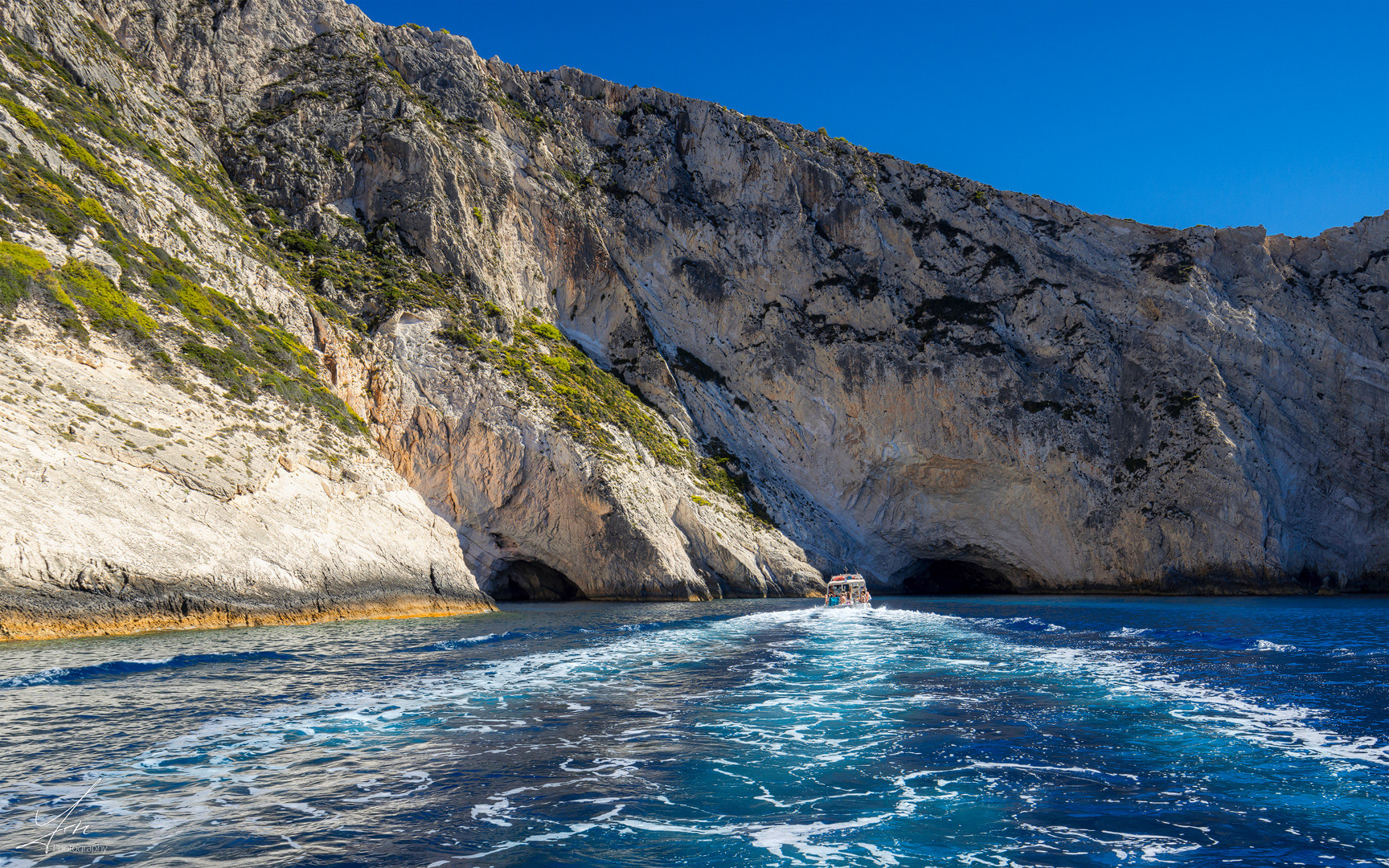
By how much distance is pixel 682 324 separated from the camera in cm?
5797

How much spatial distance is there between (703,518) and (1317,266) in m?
51.9

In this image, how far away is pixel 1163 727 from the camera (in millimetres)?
10617

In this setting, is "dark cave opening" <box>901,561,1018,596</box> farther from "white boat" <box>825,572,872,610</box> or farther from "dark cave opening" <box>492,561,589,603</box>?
"dark cave opening" <box>492,561,589,603</box>

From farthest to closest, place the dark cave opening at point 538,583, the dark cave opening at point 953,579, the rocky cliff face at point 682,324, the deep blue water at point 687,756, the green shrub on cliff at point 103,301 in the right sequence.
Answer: the dark cave opening at point 953,579 → the dark cave opening at point 538,583 → the rocky cliff face at point 682,324 → the green shrub on cliff at point 103,301 → the deep blue water at point 687,756

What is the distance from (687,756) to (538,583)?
36.6 meters

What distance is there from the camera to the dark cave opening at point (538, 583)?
43906 mm

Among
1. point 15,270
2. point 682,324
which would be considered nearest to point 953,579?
point 682,324

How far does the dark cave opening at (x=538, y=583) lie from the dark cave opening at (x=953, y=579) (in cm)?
2617
